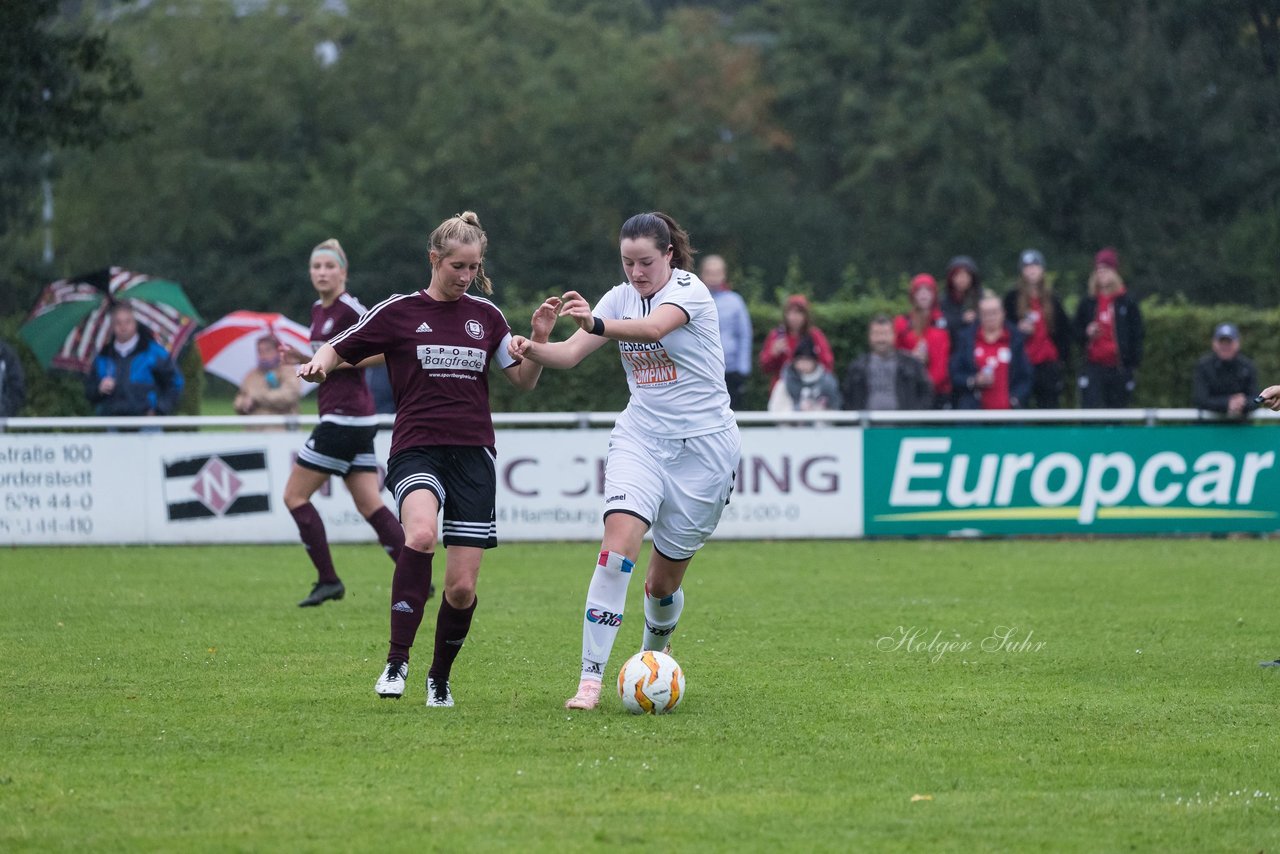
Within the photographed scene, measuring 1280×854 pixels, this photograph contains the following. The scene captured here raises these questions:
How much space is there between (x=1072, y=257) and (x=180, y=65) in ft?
83.8

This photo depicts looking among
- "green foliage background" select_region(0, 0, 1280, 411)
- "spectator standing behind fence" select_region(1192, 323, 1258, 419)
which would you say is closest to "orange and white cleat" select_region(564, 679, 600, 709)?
"spectator standing behind fence" select_region(1192, 323, 1258, 419)

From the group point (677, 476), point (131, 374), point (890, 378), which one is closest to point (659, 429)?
point (677, 476)

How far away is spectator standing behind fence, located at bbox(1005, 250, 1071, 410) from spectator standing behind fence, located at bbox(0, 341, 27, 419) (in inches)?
369

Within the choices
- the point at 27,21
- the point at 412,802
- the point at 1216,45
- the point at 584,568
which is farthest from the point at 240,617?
the point at 1216,45

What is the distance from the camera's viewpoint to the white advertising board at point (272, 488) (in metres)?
16.1

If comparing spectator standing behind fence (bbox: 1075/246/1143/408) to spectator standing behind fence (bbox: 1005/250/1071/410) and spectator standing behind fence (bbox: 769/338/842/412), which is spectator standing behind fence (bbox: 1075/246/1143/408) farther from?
spectator standing behind fence (bbox: 769/338/842/412)

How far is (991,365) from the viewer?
1720 centimetres

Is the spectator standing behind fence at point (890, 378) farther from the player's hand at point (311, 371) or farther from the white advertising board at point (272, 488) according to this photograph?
the player's hand at point (311, 371)

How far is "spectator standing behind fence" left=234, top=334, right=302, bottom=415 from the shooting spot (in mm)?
17156

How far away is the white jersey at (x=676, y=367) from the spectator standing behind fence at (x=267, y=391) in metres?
9.64

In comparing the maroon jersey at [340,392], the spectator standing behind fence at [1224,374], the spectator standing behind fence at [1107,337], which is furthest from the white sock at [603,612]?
the spectator standing behind fence at [1107,337]

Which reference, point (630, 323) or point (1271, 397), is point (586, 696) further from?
point (1271, 397)

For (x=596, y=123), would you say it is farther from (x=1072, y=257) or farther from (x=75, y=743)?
(x=75, y=743)

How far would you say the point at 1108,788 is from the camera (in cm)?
613
